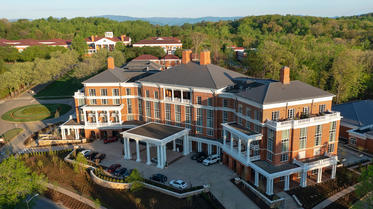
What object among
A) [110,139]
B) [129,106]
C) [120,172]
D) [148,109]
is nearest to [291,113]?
[120,172]

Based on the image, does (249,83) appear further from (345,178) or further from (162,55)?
(162,55)

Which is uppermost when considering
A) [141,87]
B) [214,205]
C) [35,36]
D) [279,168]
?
[35,36]

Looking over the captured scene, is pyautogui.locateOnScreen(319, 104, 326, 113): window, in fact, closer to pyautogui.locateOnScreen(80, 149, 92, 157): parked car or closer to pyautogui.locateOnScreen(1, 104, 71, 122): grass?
pyautogui.locateOnScreen(80, 149, 92, 157): parked car

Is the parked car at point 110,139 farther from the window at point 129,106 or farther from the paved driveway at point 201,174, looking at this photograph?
the window at point 129,106

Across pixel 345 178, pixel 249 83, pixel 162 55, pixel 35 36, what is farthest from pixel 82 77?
pixel 35 36

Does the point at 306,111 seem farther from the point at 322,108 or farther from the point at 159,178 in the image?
the point at 159,178

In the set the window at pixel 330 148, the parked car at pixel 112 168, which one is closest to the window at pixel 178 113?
the parked car at pixel 112 168
